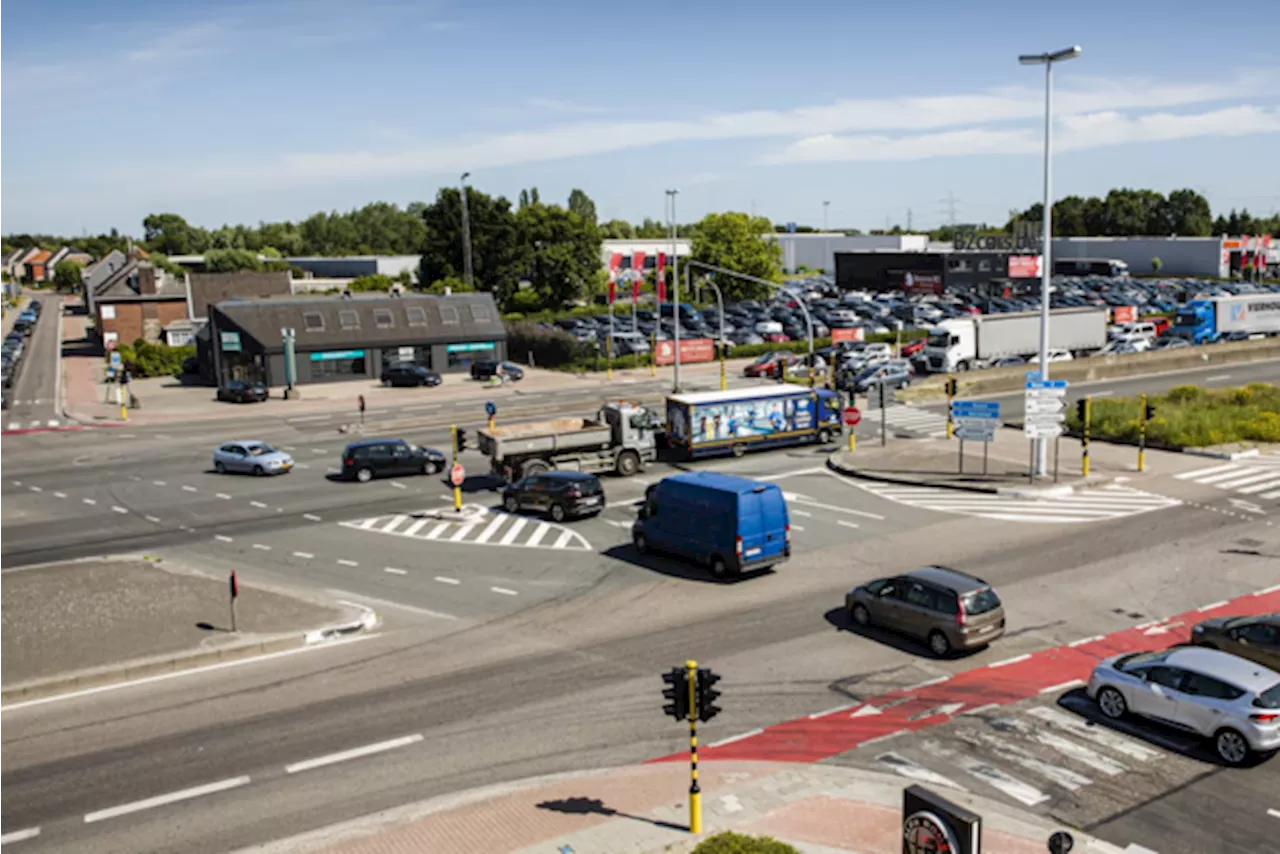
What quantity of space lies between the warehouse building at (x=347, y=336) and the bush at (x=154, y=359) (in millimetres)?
3662

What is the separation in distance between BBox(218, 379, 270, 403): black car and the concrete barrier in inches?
1410

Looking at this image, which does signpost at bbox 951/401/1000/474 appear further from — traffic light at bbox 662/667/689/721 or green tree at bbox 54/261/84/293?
green tree at bbox 54/261/84/293

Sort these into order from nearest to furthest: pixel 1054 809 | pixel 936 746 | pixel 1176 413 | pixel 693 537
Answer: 1. pixel 1054 809
2. pixel 936 746
3. pixel 693 537
4. pixel 1176 413

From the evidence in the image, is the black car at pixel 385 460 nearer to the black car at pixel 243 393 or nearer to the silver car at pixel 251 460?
the silver car at pixel 251 460

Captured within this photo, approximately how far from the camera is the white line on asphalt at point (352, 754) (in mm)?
16766

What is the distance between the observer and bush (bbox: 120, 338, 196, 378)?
73.6 meters

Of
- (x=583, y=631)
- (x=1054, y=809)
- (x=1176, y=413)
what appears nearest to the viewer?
(x=1054, y=809)

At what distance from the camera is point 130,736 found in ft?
59.4

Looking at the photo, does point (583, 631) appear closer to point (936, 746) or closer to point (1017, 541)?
point (936, 746)

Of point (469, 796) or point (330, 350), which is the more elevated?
point (330, 350)

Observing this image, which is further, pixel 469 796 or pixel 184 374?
pixel 184 374

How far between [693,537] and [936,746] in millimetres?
10728

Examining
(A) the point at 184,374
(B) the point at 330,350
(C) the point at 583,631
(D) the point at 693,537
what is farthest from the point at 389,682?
(A) the point at 184,374

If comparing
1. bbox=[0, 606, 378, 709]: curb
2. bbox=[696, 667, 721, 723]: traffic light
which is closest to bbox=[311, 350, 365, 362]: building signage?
bbox=[0, 606, 378, 709]: curb
